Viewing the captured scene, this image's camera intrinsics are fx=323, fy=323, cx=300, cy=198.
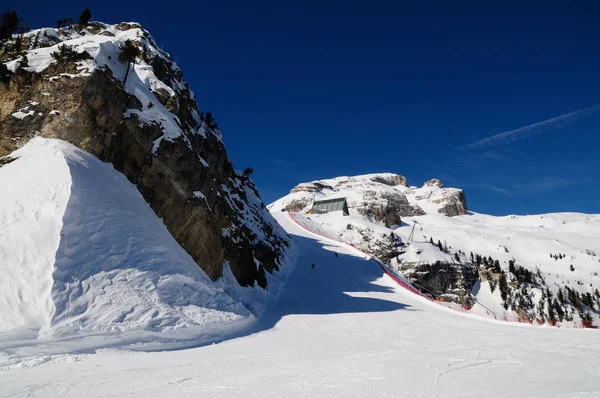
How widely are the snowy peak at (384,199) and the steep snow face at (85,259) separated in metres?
84.3

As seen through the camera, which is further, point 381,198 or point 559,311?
point 381,198

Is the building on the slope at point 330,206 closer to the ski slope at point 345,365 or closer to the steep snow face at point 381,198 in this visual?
the steep snow face at point 381,198

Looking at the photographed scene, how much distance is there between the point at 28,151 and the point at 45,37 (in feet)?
59.7

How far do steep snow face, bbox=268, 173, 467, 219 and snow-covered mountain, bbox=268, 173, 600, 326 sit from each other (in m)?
0.62

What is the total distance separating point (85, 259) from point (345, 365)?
1080cm

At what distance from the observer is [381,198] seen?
12875cm

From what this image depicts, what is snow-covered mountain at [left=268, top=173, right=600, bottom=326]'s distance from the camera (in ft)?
209

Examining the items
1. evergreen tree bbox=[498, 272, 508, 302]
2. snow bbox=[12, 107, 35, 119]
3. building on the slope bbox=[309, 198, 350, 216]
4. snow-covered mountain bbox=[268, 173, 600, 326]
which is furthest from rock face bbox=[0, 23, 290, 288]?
evergreen tree bbox=[498, 272, 508, 302]

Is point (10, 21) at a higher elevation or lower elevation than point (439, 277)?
higher

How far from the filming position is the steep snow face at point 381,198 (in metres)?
116

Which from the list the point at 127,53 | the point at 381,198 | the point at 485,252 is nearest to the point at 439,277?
the point at 485,252

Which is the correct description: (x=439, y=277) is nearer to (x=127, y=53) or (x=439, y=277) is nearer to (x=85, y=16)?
(x=127, y=53)

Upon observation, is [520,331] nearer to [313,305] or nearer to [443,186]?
[313,305]

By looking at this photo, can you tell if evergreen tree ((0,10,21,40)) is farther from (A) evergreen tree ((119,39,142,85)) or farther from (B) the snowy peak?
(B) the snowy peak
